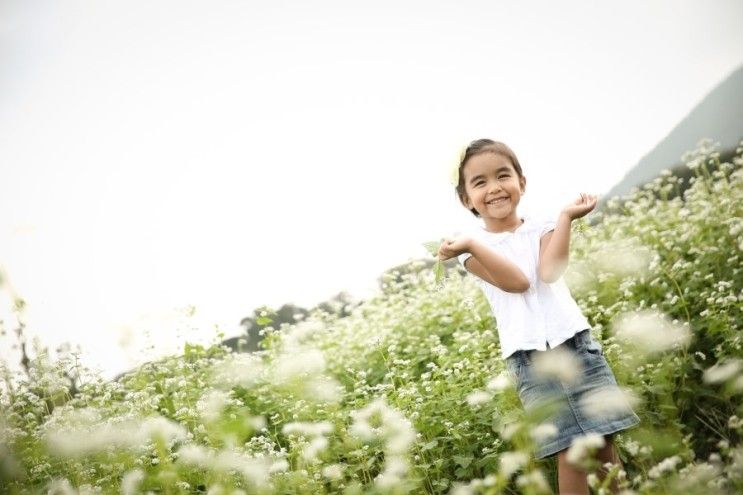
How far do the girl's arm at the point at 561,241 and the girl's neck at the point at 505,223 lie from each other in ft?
0.74

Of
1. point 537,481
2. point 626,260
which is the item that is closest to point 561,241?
point 537,481

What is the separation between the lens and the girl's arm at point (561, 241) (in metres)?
2.31

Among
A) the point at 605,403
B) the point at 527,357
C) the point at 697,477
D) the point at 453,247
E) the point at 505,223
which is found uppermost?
the point at 505,223

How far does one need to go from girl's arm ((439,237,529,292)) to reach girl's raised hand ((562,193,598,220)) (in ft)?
0.99

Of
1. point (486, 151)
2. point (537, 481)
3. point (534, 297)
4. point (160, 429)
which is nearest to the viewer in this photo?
point (537, 481)

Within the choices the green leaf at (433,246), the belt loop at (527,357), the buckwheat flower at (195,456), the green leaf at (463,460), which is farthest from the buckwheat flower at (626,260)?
the buckwheat flower at (195,456)

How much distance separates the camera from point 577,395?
227 centimetres

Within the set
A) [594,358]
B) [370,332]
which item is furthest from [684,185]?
[594,358]

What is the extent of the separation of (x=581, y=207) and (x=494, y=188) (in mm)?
369

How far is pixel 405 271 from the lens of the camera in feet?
23.2

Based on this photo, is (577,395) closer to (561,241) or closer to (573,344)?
(573,344)

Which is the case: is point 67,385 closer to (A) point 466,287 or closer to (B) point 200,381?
(B) point 200,381

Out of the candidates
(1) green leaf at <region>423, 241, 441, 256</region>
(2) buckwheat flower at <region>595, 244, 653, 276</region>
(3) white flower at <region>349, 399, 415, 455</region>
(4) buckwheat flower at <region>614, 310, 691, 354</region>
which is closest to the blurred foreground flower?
(3) white flower at <region>349, 399, 415, 455</region>

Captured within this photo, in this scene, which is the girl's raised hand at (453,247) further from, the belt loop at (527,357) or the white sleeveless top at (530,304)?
the belt loop at (527,357)
